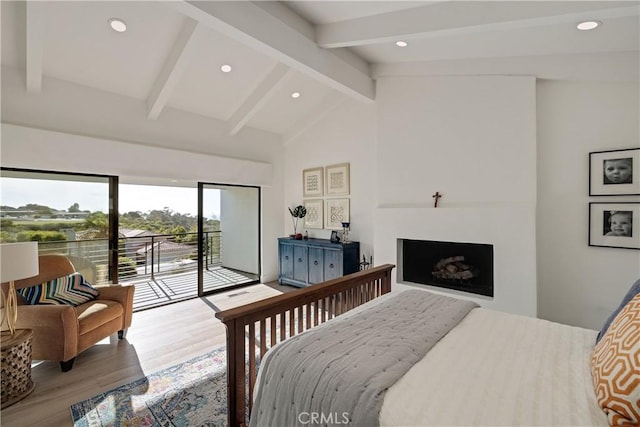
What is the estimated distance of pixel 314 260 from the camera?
4.99 metres

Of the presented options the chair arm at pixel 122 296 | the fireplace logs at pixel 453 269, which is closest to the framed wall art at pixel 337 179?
the fireplace logs at pixel 453 269

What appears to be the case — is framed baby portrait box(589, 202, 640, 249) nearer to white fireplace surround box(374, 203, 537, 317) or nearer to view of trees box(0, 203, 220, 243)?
white fireplace surround box(374, 203, 537, 317)

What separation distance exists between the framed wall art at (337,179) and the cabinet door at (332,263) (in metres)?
1.00

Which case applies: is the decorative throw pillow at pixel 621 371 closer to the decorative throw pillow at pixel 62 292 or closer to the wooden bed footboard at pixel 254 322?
the wooden bed footboard at pixel 254 322

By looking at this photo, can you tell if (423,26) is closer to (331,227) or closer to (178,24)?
(178,24)

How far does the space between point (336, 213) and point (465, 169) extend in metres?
2.16

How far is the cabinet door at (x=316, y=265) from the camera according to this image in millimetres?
4898

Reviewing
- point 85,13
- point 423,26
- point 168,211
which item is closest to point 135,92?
point 85,13

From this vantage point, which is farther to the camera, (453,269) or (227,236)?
(227,236)

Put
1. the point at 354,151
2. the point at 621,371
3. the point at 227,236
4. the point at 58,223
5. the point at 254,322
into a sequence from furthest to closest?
the point at 227,236
the point at 354,151
the point at 58,223
the point at 254,322
the point at 621,371

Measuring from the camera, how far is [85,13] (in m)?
2.84

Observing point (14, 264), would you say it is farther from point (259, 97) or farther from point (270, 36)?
point (259, 97)

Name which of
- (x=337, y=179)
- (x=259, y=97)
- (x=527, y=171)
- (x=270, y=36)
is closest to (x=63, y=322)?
(x=270, y=36)

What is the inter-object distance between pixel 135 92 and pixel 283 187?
285 cm
